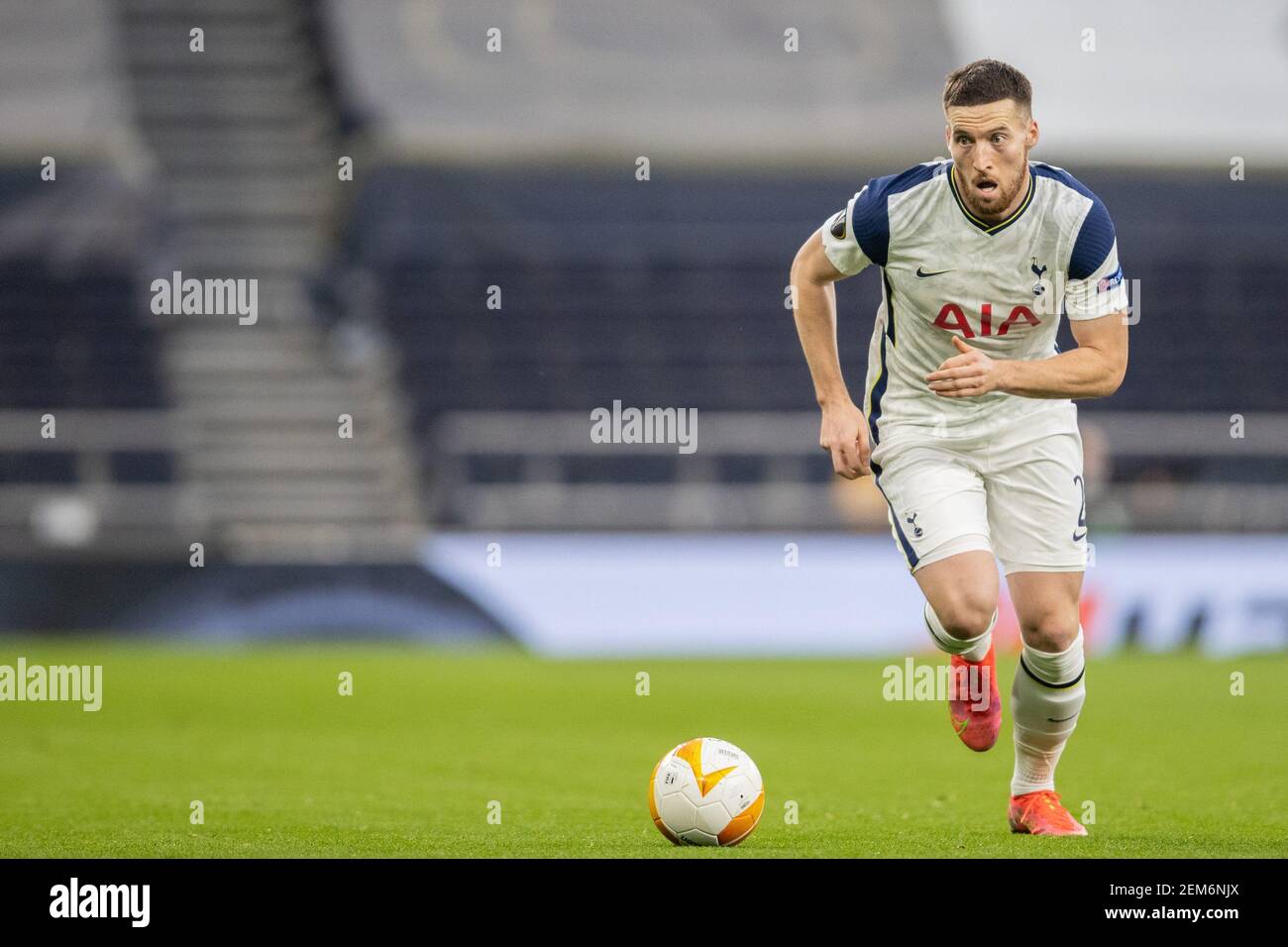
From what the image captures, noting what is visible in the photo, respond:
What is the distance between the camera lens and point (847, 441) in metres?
5.93

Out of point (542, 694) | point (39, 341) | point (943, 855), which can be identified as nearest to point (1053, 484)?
point (943, 855)

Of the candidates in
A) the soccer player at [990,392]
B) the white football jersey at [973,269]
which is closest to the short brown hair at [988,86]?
the soccer player at [990,392]

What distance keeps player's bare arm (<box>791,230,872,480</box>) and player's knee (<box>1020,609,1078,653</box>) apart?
0.75m

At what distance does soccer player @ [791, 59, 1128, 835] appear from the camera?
580cm

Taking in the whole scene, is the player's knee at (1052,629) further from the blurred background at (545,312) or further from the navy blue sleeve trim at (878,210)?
the blurred background at (545,312)

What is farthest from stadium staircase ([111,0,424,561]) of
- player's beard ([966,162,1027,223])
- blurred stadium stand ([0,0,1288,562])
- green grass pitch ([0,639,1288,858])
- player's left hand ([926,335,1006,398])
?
player's left hand ([926,335,1006,398])

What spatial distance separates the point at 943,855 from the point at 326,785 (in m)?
3.40

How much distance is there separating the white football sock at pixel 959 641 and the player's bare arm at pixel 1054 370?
0.81 m

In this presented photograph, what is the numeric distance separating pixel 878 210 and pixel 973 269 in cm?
37

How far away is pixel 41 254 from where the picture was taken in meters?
22.5

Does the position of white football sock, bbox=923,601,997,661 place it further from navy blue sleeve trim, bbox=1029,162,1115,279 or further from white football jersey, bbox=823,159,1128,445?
navy blue sleeve trim, bbox=1029,162,1115,279

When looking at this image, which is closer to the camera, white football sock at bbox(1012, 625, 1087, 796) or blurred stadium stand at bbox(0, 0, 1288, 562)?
white football sock at bbox(1012, 625, 1087, 796)

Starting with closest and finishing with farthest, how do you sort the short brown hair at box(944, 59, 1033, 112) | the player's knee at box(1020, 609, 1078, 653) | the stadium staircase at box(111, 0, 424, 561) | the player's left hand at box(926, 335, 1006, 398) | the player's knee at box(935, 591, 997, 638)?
the player's left hand at box(926, 335, 1006, 398) → the short brown hair at box(944, 59, 1033, 112) → the player's knee at box(935, 591, 997, 638) → the player's knee at box(1020, 609, 1078, 653) → the stadium staircase at box(111, 0, 424, 561)
